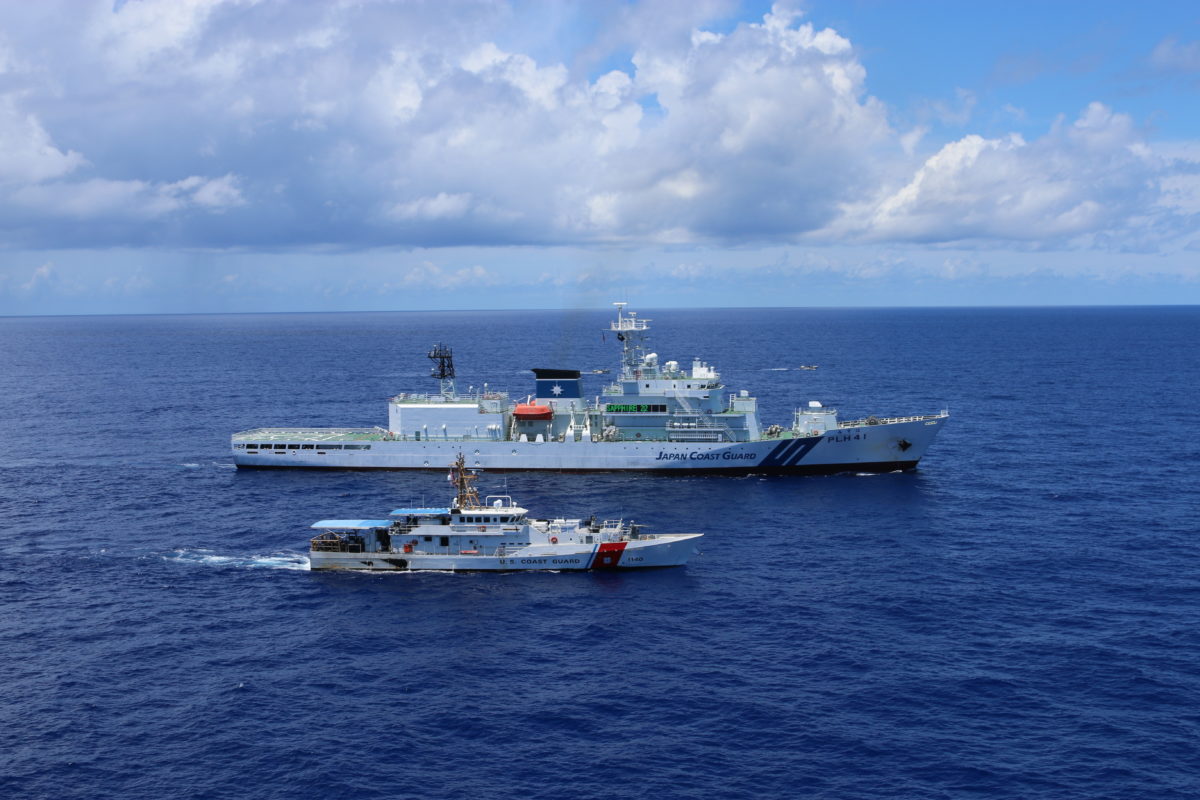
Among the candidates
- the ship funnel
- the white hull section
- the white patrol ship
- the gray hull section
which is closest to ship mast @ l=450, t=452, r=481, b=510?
the white patrol ship

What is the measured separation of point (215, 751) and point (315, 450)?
59.4 meters

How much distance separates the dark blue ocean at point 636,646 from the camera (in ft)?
125

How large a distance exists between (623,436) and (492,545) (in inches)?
1365

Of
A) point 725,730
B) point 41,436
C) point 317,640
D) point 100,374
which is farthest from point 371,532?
point 100,374

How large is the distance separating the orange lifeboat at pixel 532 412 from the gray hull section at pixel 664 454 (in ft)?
12.0

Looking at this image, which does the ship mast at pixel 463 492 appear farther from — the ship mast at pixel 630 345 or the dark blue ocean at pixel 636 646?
the ship mast at pixel 630 345

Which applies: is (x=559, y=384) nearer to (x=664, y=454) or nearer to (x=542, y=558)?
(x=664, y=454)

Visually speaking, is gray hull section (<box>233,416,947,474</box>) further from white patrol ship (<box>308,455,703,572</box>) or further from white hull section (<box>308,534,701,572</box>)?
white hull section (<box>308,534,701,572</box>)

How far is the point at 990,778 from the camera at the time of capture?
3684cm

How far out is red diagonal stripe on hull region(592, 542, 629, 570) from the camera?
204ft

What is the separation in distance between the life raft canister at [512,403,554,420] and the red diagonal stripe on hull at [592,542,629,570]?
3537 centimetres

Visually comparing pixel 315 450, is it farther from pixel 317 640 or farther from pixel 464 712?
pixel 464 712

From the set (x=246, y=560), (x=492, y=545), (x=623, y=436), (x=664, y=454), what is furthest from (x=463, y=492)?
(x=623, y=436)

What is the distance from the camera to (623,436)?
3772 inches
